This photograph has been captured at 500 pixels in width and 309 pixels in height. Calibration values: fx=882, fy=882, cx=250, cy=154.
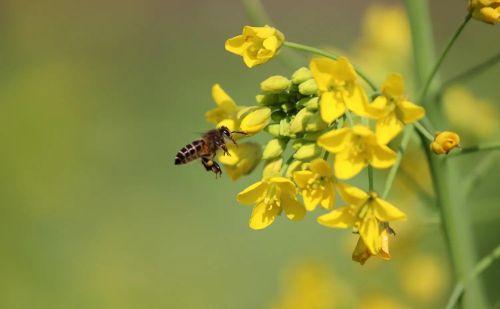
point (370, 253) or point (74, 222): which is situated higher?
point (370, 253)

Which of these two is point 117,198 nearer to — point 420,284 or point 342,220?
point 420,284

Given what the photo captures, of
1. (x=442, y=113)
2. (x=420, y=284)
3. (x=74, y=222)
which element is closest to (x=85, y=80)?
(x=74, y=222)

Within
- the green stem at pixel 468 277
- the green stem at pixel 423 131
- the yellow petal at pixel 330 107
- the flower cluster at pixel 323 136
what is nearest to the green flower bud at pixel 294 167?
the flower cluster at pixel 323 136

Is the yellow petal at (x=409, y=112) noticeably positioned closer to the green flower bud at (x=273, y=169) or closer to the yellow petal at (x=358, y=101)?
the yellow petal at (x=358, y=101)

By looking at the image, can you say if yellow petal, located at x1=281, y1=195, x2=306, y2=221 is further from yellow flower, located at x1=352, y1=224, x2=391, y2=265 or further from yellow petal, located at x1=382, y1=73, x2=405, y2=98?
yellow petal, located at x1=382, y1=73, x2=405, y2=98

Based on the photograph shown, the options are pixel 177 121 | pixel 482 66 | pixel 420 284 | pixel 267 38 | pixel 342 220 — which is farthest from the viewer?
pixel 177 121

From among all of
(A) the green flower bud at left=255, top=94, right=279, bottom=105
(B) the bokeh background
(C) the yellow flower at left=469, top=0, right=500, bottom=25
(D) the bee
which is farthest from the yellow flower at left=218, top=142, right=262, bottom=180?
(C) the yellow flower at left=469, top=0, right=500, bottom=25
